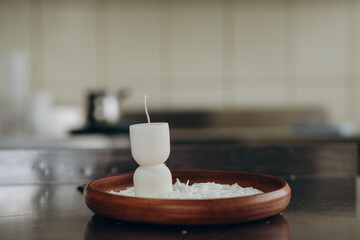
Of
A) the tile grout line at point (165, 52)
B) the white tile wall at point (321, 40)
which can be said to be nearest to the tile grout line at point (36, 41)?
the tile grout line at point (165, 52)

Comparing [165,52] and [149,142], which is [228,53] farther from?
[149,142]

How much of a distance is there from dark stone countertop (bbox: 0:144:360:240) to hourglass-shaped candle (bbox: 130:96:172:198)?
0.07m

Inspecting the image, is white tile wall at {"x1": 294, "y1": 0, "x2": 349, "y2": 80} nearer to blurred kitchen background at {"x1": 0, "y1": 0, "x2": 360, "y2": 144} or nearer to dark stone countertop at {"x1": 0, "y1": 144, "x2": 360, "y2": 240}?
blurred kitchen background at {"x1": 0, "y1": 0, "x2": 360, "y2": 144}

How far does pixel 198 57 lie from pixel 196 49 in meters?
0.08

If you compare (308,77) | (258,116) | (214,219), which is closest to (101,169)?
(214,219)

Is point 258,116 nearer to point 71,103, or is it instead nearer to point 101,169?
point 71,103

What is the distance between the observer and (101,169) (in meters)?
1.13

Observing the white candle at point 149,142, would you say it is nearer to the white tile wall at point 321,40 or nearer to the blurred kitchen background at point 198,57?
the blurred kitchen background at point 198,57

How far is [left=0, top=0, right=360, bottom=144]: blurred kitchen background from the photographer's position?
3982 millimetres

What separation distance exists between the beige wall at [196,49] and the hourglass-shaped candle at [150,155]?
334 centimetres

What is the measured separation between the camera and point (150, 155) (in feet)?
2.25

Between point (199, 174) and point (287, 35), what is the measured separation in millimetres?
3463

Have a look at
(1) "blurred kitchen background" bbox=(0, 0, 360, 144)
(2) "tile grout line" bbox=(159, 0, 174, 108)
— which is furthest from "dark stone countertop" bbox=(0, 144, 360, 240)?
(2) "tile grout line" bbox=(159, 0, 174, 108)

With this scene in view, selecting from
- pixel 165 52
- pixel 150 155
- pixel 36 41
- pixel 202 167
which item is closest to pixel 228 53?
pixel 165 52
